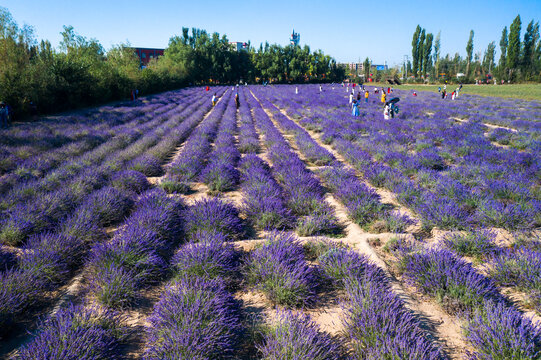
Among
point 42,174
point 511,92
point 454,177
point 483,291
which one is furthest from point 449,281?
point 511,92

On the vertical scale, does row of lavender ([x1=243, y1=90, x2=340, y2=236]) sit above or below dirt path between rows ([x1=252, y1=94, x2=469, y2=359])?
above

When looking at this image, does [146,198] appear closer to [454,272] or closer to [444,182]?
[454,272]

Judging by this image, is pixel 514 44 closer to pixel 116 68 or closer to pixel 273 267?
pixel 116 68

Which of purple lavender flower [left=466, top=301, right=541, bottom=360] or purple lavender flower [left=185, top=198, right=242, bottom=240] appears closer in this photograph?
purple lavender flower [left=466, top=301, right=541, bottom=360]

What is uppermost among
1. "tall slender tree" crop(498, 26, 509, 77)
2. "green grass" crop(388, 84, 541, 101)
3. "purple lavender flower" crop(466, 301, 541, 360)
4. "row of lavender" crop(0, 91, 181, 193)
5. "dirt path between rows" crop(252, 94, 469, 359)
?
"tall slender tree" crop(498, 26, 509, 77)

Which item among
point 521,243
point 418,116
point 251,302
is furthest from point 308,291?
point 418,116

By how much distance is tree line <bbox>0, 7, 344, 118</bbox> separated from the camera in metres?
17.9

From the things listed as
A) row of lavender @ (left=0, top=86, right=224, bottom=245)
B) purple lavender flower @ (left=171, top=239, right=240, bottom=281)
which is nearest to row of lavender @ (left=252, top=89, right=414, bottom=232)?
purple lavender flower @ (left=171, top=239, right=240, bottom=281)

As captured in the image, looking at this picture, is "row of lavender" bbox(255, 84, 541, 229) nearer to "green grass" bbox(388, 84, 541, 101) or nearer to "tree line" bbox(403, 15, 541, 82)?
"green grass" bbox(388, 84, 541, 101)

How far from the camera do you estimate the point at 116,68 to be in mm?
29078

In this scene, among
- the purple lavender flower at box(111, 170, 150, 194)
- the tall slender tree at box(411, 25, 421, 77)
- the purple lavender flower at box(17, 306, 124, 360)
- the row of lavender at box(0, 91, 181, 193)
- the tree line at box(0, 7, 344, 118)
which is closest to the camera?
the purple lavender flower at box(17, 306, 124, 360)

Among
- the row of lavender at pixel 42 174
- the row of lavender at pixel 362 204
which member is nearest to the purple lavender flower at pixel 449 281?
the row of lavender at pixel 362 204

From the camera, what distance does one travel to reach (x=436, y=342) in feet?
7.43

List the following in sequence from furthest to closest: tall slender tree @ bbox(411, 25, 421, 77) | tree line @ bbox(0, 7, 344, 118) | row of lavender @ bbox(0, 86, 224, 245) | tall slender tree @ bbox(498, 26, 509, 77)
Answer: tall slender tree @ bbox(411, 25, 421, 77), tall slender tree @ bbox(498, 26, 509, 77), tree line @ bbox(0, 7, 344, 118), row of lavender @ bbox(0, 86, 224, 245)
